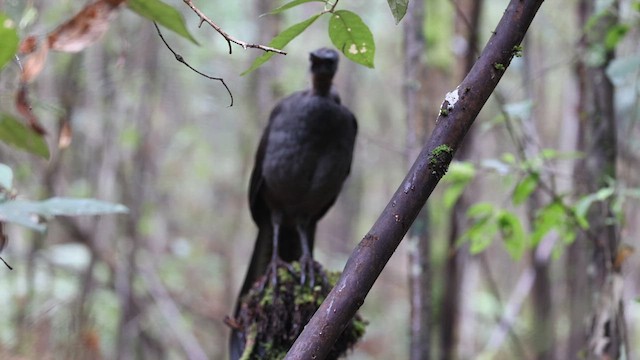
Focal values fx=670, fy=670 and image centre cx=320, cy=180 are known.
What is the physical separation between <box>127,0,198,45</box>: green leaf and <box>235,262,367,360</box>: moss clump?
129 cm

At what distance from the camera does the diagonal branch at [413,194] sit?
1245mm

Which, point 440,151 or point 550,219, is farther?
point 550,219

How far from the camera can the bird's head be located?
9.42 ft

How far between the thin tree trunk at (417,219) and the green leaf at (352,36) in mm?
2339

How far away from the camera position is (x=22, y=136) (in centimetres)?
132

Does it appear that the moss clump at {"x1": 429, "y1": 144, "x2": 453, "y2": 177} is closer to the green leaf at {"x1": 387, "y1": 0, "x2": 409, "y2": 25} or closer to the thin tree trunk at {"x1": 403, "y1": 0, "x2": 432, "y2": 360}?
the green leaf at {"x1": 387, "y1": 0, "x2": 409, "y2": 25}

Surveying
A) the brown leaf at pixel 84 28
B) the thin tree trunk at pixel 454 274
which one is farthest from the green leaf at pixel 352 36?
the thin tree trunk at pixel 454 274

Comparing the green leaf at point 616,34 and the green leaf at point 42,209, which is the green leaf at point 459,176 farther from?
the green leaf at point 42,209

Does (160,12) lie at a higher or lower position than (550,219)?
lower

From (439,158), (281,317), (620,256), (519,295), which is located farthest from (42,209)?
(519,295)

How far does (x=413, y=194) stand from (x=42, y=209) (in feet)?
2.76

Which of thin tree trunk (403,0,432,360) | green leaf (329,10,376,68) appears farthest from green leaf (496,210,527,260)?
green leaf (329,10,376,68)

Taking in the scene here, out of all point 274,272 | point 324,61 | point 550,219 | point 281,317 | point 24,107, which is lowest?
point 281,317

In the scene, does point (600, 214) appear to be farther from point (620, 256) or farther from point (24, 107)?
point (24, 107)
